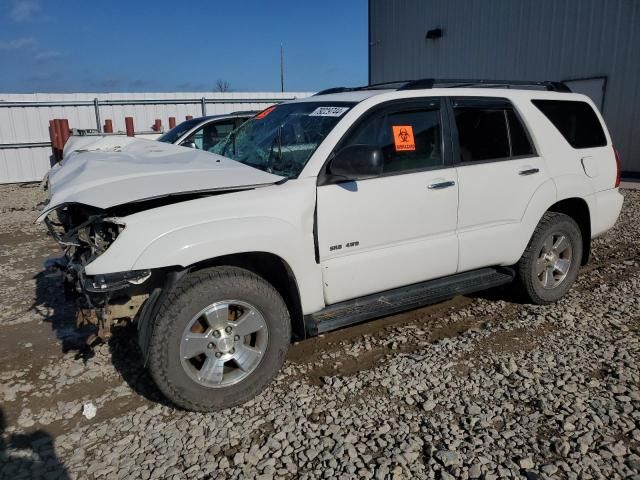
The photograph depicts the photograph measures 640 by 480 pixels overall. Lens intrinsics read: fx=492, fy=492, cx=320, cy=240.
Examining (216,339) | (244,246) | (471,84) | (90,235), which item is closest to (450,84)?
(471,84)

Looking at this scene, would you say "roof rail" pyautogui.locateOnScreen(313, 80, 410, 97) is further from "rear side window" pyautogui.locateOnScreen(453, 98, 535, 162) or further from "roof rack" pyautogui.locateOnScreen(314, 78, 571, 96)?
"rear side window" pyautogui.locateOnScreen(453, 98, 535, 162)

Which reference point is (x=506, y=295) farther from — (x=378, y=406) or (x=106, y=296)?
(x=106, y=296)

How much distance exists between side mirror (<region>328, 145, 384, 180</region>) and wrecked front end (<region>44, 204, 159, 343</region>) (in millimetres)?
1338

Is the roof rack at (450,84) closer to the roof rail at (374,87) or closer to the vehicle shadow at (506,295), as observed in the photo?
the roof rail at (374,87)

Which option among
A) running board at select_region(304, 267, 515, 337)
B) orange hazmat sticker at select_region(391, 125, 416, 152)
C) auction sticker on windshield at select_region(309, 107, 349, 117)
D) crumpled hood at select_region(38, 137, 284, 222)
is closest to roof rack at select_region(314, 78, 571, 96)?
orange hazmat sticker at select_region(391, 125, 416, 152)

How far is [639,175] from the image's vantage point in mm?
12195

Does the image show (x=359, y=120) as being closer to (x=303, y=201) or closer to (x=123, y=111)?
(x=303, y=201)

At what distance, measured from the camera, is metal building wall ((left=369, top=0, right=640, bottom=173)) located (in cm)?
1205

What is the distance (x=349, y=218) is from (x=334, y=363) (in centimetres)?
112

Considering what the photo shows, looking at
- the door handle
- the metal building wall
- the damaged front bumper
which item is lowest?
the damaged front bumper

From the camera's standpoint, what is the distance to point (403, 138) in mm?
3623

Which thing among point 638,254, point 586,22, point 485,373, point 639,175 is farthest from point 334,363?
point 586,22

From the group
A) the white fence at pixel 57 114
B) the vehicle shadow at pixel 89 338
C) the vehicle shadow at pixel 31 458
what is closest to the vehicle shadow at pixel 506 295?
the vehicle shadow at pixel 89 338

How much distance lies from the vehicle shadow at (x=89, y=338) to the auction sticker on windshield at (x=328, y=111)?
6.93ft
